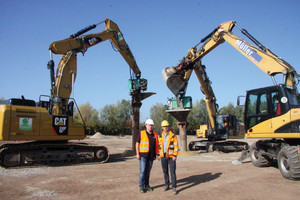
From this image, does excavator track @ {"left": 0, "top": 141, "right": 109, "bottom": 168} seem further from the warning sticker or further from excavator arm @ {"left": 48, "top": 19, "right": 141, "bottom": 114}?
excavator arm @ {"left": 48, "top": 19, "right": 141, "bottom": 114}

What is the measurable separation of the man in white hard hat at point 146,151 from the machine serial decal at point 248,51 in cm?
635

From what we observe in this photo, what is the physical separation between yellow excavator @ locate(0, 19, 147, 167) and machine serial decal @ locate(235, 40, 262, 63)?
7.14 metres

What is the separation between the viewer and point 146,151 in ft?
20.2

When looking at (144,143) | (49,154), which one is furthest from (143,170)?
(49,154)

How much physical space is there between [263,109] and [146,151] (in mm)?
4962

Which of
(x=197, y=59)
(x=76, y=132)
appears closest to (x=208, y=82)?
(x=197, y=59)

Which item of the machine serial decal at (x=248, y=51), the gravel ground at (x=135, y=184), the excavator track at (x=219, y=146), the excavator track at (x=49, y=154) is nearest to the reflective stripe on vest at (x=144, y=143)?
the gravel ground at (x=135, y=184)

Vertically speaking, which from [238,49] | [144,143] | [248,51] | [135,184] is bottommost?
[135,184]

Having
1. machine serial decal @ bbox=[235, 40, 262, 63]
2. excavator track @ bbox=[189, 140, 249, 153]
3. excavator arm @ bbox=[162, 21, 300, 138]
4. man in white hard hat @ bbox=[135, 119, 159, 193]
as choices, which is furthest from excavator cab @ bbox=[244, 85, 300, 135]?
excavator track @ bbox=[189, 140, 249, 153]

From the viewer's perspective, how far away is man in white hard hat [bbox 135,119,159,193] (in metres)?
6.12

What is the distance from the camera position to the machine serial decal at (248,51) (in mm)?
10270

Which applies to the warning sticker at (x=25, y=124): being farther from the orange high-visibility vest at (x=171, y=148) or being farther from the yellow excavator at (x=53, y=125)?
the orange high-visibility vest at (x=171, y=148)

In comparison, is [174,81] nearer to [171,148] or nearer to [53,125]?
[53,125]

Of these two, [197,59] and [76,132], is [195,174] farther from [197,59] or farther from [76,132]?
[197,59]
